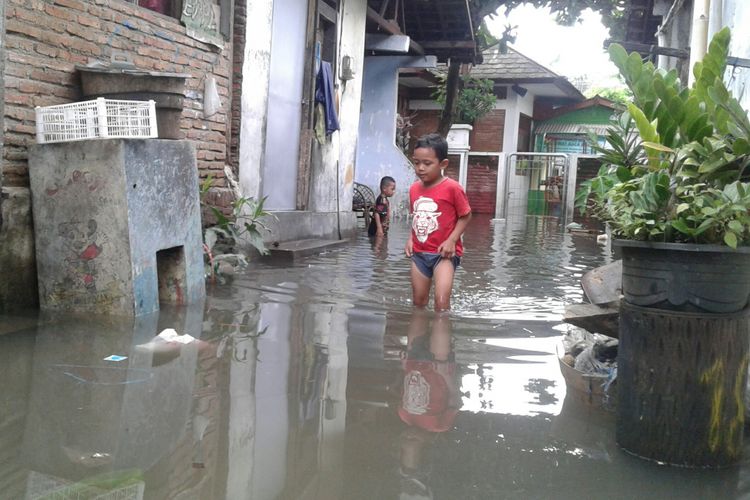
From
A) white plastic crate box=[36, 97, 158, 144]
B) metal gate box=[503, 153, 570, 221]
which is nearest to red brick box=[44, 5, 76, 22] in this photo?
white plastic crate box=[36, 97, 158, 144]

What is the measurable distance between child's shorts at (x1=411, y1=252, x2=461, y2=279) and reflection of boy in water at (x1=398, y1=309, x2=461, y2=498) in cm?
58

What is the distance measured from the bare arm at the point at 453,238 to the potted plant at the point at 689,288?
256 centimetres

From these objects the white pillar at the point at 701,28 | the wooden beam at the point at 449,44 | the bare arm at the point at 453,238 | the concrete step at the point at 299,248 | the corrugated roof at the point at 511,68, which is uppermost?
the corrugated roof at the point at 511,68

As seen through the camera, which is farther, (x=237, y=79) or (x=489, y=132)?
(x=489, y=132)

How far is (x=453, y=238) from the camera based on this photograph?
5566mm

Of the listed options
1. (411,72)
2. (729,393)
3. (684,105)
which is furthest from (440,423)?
(411,72)

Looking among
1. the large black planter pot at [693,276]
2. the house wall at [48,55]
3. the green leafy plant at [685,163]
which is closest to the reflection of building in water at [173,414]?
the house wall at [48,55]

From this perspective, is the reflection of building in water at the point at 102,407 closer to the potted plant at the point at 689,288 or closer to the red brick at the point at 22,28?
the potted plant at the point at 689,288

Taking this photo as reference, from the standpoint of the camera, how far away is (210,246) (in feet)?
23.0

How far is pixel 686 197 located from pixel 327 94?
887cm

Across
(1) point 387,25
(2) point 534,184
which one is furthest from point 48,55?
(2) point 534,184

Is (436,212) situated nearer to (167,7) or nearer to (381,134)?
(167,7)

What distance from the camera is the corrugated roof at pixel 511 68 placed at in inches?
938

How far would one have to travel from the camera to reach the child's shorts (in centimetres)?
576
